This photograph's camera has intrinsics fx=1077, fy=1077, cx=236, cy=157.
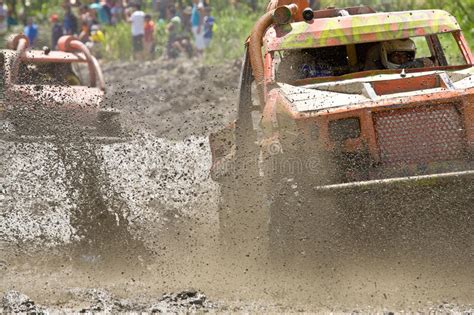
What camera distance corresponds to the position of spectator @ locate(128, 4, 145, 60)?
19.8 m

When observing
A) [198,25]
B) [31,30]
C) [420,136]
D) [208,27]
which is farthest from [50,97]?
[31,30]

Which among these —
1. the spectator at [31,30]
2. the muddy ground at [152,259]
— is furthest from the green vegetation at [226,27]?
the muddy ground at [152,259]

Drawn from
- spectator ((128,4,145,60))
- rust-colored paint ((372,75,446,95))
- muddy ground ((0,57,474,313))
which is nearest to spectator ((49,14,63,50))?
spectator ((128,4,145,60))

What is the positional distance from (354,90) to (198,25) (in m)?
12.2

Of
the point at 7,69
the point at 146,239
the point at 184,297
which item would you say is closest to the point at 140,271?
the point at 146,239

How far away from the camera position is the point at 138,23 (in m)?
19.9

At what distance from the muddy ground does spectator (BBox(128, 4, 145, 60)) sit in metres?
9.25

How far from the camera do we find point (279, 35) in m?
8.12

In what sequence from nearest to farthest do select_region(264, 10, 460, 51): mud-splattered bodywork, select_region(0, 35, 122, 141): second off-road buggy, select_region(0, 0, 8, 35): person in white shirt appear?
select_region(264, 10, 460, 51): mud-splattered bodywork → select_region(0, 35, 122, 141): second off-road buggy → select_region(0, 0, 8, 35): person in white shirt

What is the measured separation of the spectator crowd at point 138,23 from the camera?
64.0 ft

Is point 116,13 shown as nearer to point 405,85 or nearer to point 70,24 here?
point 70,24

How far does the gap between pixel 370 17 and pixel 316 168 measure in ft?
5.98

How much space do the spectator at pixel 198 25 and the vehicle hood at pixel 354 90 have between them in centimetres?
1165

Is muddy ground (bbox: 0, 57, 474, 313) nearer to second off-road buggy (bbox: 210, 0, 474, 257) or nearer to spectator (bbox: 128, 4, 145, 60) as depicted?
second off-road buggy (bbox: 210, 0, 474, 257)
